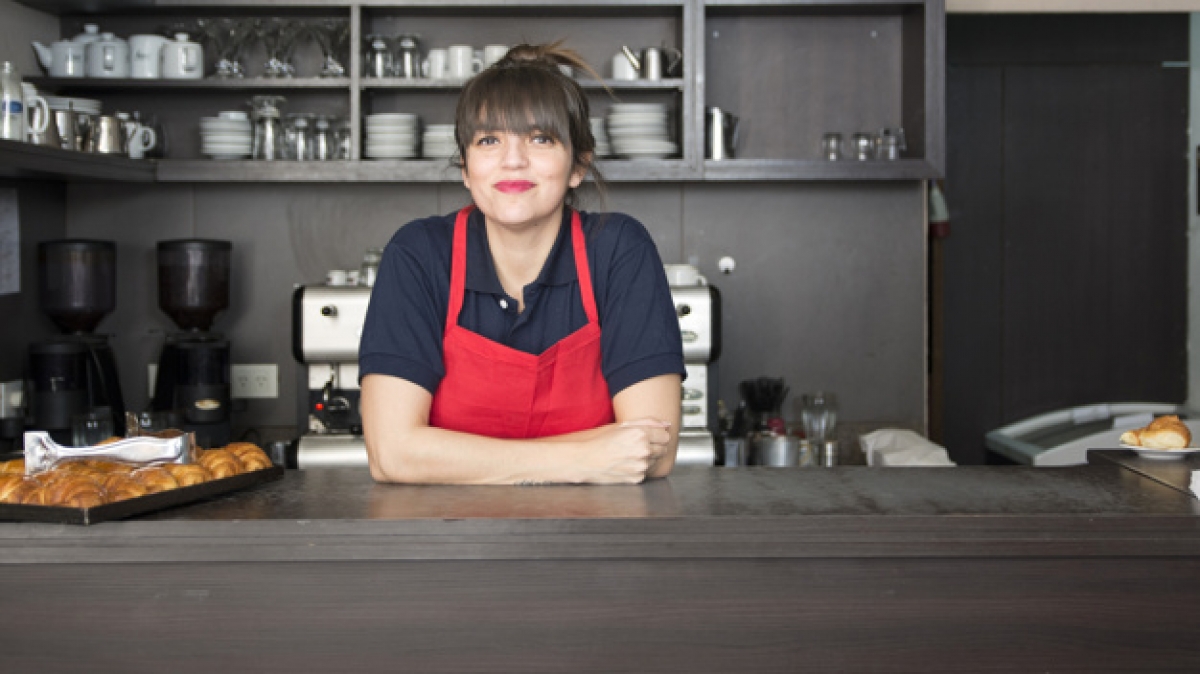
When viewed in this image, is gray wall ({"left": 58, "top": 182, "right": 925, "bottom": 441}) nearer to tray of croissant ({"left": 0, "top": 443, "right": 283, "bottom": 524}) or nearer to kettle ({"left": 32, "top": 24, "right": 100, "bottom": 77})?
kettle ({"left": 32, "top": 24, "right": 100, "bottom": 77})

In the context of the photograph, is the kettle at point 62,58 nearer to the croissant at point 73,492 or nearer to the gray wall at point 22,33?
the gray wall at point 22,33

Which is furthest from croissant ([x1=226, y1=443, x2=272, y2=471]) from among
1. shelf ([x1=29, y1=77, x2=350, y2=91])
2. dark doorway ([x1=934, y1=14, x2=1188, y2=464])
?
dark doorway ([x1=934, y1=14, x2=1188, y2=464])

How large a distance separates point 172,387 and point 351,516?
202 centimetres

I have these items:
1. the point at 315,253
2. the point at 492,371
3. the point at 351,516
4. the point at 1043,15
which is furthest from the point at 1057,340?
the point at 351,516

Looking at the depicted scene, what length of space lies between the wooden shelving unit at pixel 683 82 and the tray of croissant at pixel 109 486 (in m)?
1.79

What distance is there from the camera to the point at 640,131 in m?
3.34

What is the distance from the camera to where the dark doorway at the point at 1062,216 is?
4.75 metres

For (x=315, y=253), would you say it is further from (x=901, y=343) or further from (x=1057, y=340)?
(x=1057, y=340)

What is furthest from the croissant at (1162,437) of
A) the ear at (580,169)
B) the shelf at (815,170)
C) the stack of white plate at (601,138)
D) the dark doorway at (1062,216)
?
the dark doorway at (1062,216)

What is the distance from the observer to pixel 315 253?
361cm

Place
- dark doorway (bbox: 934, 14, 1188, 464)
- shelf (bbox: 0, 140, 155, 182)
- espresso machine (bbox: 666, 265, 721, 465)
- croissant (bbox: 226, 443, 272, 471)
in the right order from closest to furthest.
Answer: croissant (bbox: 226, 443, 272, 471)
shelf (bbox: 0, 140, 155, 182)
espresso machine (bbox: 666, 265, 721, 465)
dark doorway (bbox: 934, 14, 1188, 464)

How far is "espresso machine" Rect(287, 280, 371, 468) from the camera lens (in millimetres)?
2994

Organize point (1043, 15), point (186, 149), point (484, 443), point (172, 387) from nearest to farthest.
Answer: point (484, 443), point (172, 387), point (186, 149), point (1043, 15)

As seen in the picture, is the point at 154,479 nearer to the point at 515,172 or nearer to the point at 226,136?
the point at 515,172
